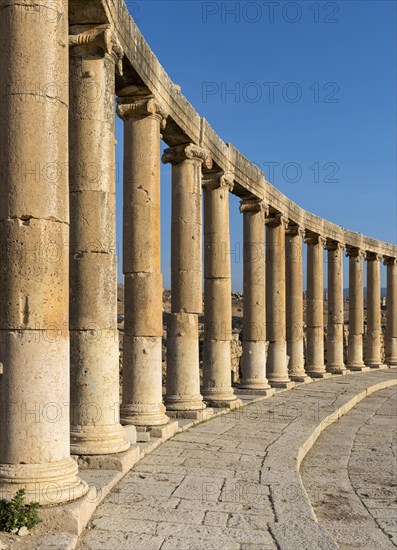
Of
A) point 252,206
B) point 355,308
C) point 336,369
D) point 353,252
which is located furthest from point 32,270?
point 353,252

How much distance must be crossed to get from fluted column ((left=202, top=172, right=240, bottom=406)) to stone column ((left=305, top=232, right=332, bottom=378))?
15.8m

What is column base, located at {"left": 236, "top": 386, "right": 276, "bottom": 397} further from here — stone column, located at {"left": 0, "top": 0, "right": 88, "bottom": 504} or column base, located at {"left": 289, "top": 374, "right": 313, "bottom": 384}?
stone column, located at {"left": 0, "top": 0, "right": 88, "bottom": 504}

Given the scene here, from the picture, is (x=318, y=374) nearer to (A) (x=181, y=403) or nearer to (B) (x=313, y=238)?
(B) (x=313, y=238)

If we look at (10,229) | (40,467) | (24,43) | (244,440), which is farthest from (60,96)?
(244,440)

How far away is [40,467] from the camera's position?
10.6 m

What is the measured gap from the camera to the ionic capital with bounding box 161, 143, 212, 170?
2195cm

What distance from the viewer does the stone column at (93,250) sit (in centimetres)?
1407

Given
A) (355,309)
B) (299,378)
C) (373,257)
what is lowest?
(299,378)

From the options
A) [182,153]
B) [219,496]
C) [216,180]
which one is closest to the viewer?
[219,496]

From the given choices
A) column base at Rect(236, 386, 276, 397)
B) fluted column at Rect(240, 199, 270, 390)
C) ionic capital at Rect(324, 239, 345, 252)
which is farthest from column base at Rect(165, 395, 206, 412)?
ionic capital at Rect(324, 239, 345, 252)

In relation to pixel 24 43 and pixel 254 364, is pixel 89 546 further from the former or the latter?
pixel 254 364

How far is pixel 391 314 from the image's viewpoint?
5153 cm

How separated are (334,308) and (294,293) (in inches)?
294

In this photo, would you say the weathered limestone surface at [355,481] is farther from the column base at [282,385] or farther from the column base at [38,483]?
the column base at [282,385]
